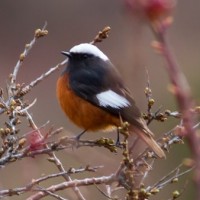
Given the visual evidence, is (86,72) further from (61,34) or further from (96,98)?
(61,34)

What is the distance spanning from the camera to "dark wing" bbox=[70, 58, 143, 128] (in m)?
3.16

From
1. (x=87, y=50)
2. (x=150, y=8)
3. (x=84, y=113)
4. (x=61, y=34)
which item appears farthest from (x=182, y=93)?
(x=61, y=34)

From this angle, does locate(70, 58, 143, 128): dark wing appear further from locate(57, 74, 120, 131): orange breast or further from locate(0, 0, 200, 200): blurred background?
locate(0, 0, 200, 200): blurred background

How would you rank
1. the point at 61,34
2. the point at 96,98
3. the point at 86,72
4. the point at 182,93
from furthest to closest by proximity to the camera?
the point at 61,34
the point at 86,72
the point at 96,98
the point at 182,93

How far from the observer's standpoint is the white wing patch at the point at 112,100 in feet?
10.6

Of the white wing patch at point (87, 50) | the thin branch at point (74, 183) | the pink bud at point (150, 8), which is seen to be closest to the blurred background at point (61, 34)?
the white wing patch at point (87, 50)

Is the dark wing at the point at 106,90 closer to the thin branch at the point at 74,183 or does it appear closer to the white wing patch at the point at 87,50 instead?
the white wing patch at the point at 87,50

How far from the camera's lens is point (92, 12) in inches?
597

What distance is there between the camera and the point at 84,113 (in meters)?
3.36

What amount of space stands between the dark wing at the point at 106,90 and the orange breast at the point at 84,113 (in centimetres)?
2

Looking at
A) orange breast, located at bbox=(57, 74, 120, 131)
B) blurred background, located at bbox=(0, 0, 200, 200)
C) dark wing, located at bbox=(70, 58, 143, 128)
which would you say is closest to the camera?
dark wing, located at bbox=(70, 58, 143, 128)

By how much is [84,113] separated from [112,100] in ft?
0.57

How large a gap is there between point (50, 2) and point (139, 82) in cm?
1471

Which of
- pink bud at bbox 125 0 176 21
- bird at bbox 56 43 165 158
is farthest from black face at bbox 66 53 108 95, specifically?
pink bud at bbox 125 0 176 21
